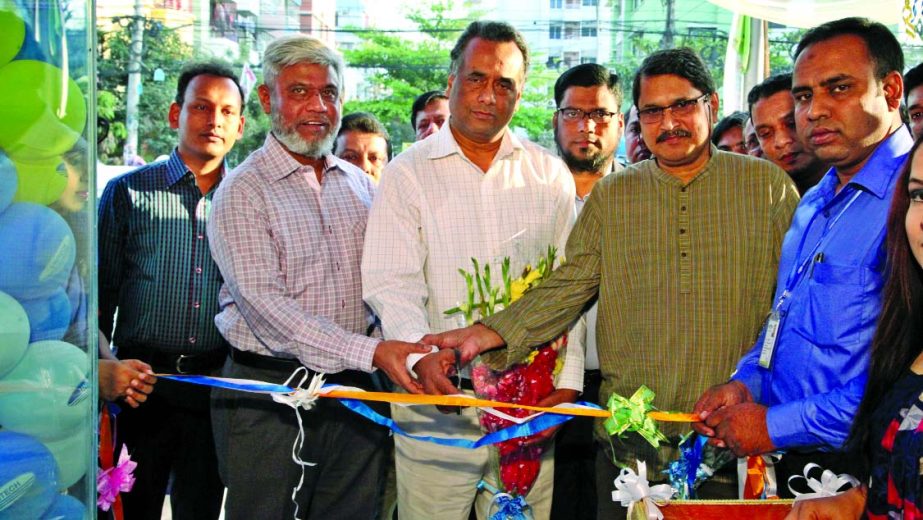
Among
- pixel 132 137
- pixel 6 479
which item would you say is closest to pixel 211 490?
pixel 6 479

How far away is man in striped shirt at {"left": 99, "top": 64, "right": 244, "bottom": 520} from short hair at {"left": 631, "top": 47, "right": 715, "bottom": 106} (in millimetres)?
1958

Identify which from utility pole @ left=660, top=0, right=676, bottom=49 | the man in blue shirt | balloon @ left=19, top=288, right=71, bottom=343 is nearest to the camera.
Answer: balloon @ left=19, top=288, right=71, bottom=343

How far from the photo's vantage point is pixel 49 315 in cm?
212

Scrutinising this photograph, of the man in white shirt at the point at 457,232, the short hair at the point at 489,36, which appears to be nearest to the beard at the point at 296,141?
the man in white shirt at the point at 457,232

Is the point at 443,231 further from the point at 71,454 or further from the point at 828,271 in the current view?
the point at 71,454

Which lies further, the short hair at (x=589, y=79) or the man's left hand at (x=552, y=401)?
the short hair at (x=589, y=79)

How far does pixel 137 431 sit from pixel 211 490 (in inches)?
18.4

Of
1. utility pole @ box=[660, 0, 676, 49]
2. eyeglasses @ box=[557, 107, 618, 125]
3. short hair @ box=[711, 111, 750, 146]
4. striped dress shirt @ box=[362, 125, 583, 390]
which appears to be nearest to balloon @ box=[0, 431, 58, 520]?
striped dress shirt @ box=[362, 125, 583, 390]

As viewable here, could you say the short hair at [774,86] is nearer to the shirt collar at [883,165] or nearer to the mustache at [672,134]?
the mustache at [672,134]

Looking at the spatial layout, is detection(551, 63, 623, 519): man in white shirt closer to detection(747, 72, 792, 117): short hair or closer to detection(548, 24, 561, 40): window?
detection(747, 72, 792, 117): short hair

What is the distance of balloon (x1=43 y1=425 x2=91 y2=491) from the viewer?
7.04 feet

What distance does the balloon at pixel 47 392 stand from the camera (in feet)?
6.73

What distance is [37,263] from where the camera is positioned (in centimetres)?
208

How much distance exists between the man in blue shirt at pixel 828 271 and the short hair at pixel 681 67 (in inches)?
12.2
